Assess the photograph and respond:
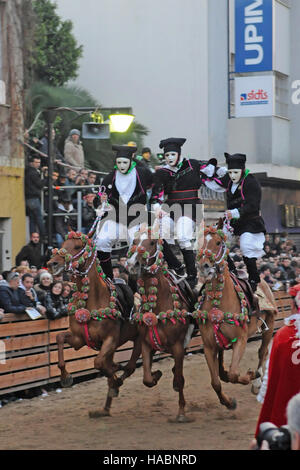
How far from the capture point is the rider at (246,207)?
12.4m

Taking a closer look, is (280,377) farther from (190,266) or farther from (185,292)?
(190,266)

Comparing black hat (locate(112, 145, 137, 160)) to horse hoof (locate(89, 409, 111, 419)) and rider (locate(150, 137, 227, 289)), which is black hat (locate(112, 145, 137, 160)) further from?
horse hoof (locate(89, 409, 111, 419))

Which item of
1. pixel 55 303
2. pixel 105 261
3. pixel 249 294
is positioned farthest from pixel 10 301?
pixel 249 294

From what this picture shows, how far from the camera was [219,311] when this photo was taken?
1143 cm

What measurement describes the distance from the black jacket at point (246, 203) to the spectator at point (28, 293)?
308cm

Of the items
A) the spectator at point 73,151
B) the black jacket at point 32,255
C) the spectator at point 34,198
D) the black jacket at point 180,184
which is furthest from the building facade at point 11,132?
the black jacket at point 180,184

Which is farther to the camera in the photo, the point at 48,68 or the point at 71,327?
the point at 48,68

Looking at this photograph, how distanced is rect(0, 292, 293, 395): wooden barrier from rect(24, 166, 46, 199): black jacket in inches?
185

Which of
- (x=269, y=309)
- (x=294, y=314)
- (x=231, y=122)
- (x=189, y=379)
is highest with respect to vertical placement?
(x=231, y=122)

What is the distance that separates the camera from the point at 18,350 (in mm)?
13008

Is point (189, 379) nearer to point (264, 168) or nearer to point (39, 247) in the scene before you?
point (39, 247)

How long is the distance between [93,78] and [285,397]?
23.0m

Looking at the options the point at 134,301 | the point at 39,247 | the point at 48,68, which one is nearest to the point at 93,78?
the point at 48,68

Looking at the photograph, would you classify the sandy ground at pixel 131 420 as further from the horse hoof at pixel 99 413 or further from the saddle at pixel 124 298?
the saddle at pixel 124 298
